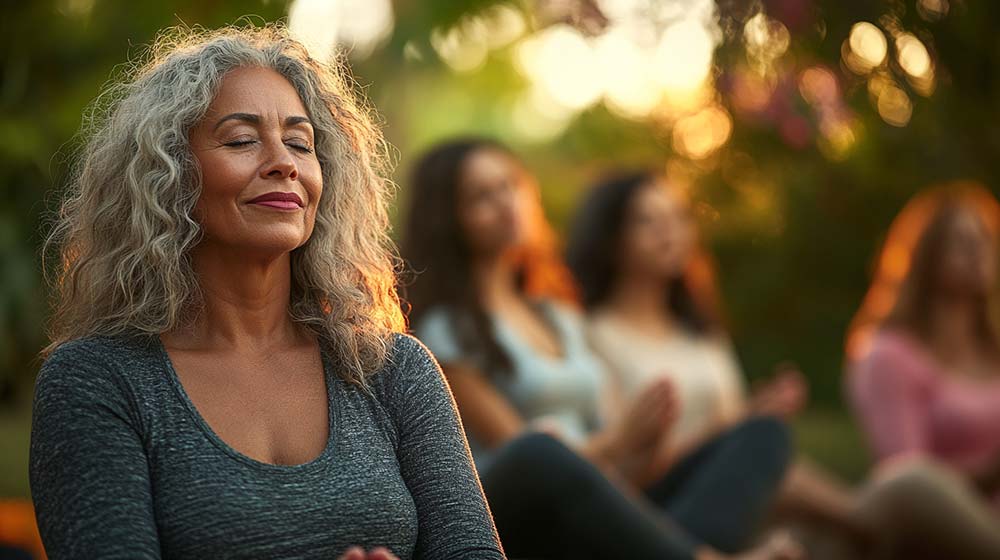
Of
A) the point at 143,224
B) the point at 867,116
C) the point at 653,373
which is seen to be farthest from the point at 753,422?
the point at 143,224

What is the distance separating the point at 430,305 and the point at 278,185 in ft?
6.48

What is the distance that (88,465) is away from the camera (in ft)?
6.01

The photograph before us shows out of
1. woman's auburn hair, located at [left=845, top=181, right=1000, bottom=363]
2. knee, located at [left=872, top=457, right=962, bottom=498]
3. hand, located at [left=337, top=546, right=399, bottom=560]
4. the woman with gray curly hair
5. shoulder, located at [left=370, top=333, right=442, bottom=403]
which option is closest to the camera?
hand, located at [left=337, top=546, right=399, bottom=560]

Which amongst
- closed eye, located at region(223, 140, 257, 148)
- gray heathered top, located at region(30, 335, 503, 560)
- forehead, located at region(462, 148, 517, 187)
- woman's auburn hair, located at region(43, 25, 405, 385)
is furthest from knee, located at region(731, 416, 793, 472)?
closed eye, located at region(223, 140, 257, 148)

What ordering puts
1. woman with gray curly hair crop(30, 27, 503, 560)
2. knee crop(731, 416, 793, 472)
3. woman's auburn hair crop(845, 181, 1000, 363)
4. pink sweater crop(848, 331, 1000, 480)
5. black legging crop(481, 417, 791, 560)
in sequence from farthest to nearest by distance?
woman's auburn hair crop(845, 181, 1000, 363) → pink sweater crop(848, 331, 1000, 480) → knee crop(731, 416, 793, 472) → black legging crop(481, 417, 791, 560) → woman with gray curly hair crop(30, 27, 503, 560)

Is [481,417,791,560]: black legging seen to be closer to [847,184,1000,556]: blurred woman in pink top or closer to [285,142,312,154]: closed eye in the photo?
[285,142,312,154]: closed eye

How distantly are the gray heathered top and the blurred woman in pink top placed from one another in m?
2.89

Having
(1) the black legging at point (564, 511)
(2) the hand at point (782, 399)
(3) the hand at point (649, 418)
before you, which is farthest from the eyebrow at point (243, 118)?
(2) the hand at point (782, 399)

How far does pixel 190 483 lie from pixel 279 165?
0.47 meters

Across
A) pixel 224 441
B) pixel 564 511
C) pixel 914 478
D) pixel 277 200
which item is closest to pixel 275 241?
pixel 277 200

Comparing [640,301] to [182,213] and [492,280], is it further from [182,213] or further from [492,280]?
[182,213]

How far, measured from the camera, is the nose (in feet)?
6.59

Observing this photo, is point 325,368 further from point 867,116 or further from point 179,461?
point 867,116

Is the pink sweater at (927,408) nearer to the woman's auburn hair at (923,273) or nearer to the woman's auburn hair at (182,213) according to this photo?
the woman's auburn hair at (923,273)
